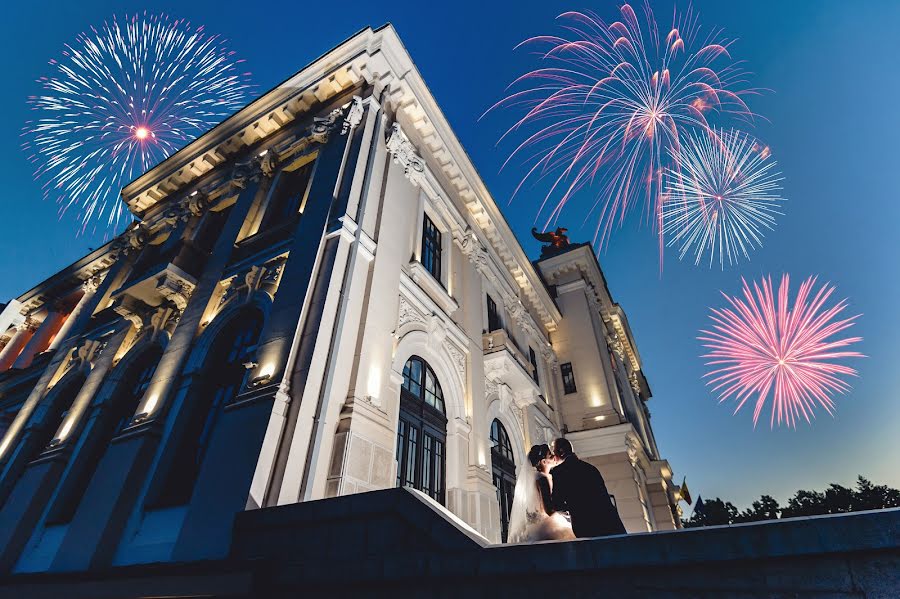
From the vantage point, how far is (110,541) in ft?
25.4

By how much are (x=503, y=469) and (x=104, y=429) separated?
11.6 m

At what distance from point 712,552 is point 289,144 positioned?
47.6 ft

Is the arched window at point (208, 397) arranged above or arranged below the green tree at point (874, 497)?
below

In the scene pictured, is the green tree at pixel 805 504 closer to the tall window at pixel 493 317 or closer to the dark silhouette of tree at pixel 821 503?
the dark silhouette of tree at pixel 821 503

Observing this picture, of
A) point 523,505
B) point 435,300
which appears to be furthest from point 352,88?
point 523,505

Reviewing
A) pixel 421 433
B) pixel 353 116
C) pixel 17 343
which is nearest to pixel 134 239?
pixel 353 116

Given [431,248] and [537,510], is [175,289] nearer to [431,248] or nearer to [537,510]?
[431,248]

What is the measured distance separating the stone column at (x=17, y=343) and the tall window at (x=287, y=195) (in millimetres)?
20680

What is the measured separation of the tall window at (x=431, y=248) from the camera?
1314 centimetres

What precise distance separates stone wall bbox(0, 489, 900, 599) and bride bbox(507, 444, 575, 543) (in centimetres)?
154

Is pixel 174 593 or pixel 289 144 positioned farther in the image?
pixel 289 144

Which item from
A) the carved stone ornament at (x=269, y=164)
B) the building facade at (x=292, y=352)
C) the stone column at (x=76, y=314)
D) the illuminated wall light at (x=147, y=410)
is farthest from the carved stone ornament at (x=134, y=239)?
the illuminated wall light at (x=147, y=410)

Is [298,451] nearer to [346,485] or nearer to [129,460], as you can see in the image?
[346,485]

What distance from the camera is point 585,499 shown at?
4.70 meters
